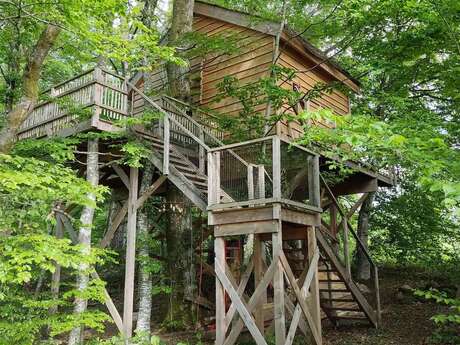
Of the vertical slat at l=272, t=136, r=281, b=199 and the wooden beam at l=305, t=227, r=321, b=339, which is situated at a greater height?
the vertical slat at l=272, t=136, r=281, b=199

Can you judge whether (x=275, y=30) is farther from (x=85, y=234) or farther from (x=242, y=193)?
(x=85, y=234)

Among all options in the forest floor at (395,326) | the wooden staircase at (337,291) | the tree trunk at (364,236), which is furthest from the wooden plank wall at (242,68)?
the forest floor at (395,326)

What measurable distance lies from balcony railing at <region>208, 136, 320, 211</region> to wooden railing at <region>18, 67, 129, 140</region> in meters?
2.69

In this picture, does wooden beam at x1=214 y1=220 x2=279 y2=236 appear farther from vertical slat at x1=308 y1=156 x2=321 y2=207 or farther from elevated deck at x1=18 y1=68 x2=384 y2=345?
vertical slat at x1=308 y1=156 x2=321 y2=207

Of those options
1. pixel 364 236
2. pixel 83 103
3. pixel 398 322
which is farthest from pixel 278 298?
pixel 364 236

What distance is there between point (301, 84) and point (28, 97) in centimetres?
826

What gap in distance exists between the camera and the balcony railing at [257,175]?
7.34 metres

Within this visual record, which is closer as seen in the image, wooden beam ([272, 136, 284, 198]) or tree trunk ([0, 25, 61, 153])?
tree trunk ([0, 25, 61, 153])

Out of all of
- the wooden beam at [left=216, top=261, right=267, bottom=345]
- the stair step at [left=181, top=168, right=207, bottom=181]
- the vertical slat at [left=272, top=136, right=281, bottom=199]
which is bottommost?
the wooden beam at [left=216, top=261, right=267, bottom=345]

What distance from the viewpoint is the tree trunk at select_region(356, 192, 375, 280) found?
600 inches

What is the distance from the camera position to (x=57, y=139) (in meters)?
8.79

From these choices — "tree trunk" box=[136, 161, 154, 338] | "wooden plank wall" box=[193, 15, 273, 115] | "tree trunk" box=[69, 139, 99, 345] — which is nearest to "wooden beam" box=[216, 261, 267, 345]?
"tree trunk" box=[136, 161, 154, 338]

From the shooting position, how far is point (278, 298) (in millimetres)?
6523

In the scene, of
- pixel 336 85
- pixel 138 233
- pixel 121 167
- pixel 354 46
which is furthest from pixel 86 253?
pixel 354 46
